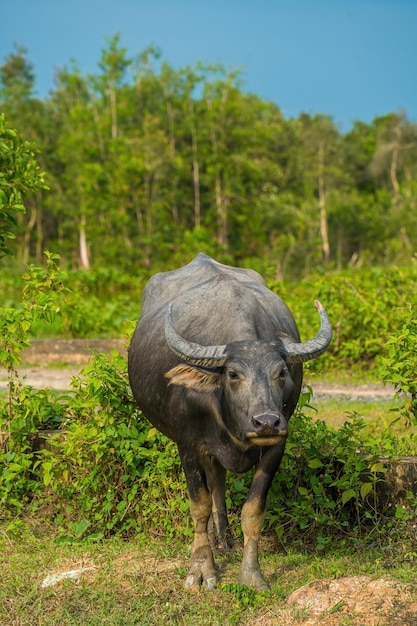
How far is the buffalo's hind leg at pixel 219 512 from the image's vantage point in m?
5.09

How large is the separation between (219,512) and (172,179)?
27429mm

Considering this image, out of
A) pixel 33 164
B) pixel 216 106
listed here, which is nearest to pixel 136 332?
pixel 33 164

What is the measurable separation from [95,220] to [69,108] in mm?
10905

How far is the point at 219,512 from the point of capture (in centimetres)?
516

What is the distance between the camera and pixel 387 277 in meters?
11.2

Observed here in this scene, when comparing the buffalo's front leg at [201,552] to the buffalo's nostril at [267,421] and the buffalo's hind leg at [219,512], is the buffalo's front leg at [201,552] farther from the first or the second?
the buffalo's nostril at [267,421]

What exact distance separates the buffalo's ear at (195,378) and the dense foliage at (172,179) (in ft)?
70.2

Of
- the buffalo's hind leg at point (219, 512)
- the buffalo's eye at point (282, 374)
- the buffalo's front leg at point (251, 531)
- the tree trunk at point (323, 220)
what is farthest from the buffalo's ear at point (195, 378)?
the tree trunk at point (323, 220)

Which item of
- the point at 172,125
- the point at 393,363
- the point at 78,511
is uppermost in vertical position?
the point at 172,125

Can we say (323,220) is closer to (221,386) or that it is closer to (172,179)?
(172,179)

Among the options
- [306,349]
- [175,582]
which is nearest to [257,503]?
[175,582]

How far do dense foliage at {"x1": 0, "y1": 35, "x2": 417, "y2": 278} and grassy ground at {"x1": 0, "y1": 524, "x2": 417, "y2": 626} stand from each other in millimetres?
21031

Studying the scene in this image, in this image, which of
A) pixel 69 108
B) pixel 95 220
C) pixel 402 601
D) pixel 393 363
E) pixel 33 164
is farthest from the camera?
pixel 69 108

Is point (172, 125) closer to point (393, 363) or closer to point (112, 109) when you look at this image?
point (112, 109)
